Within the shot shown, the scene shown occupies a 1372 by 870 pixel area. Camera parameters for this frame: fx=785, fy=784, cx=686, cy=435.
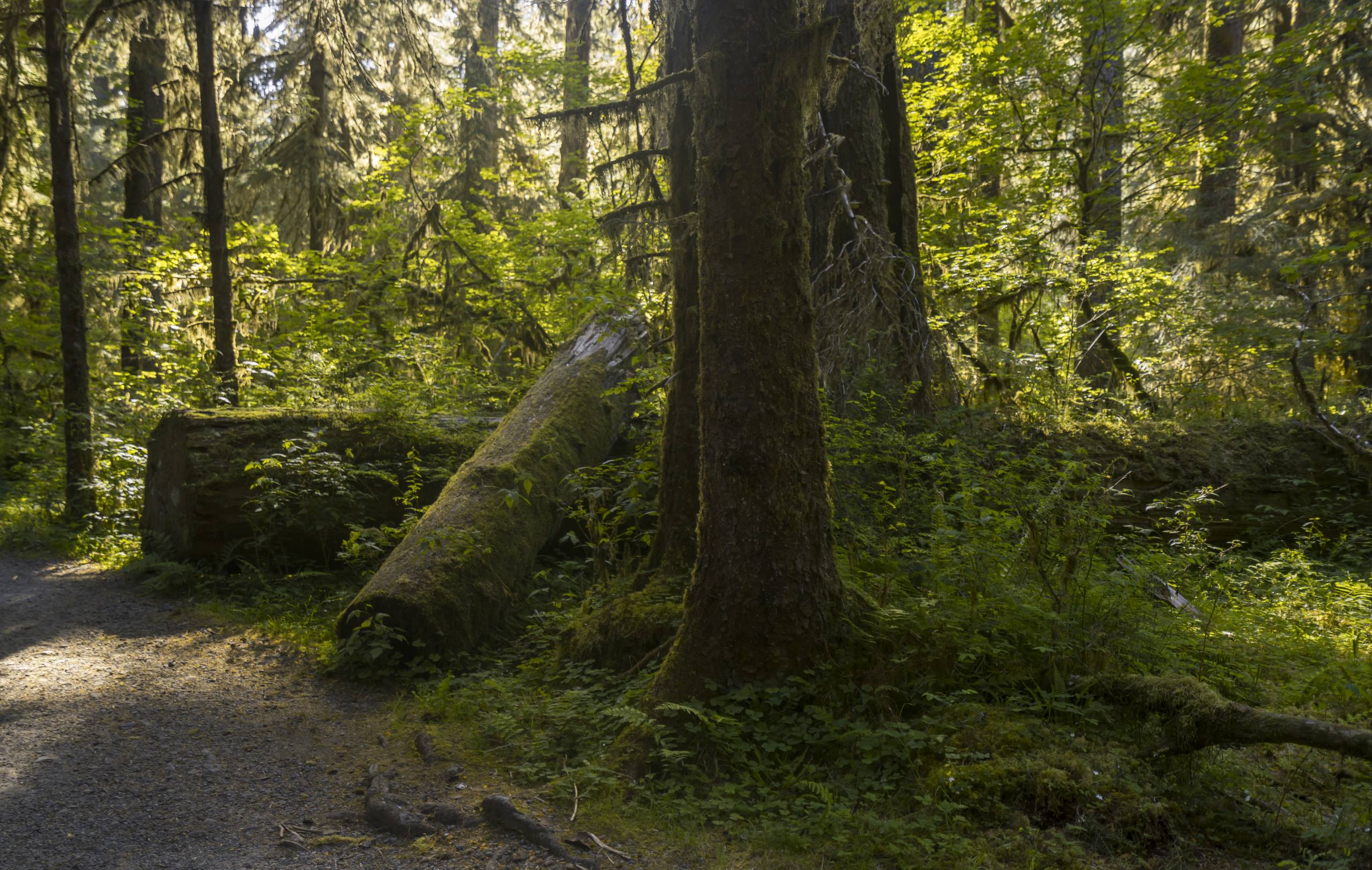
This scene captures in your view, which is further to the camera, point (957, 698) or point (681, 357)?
point (681, 357)

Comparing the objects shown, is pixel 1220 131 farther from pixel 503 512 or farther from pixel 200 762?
pixel 200 762

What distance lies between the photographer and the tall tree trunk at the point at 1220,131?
10961 mm

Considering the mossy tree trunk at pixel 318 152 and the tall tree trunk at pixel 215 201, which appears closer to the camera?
the tall tree trunk at pixel 215 201

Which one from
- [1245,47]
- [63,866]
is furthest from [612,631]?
[1245,47]

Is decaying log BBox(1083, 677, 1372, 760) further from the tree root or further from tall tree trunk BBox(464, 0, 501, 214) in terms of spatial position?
tall tree trunk BBox(464, 0, 501, 214)

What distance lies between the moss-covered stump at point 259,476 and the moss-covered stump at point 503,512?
126cm

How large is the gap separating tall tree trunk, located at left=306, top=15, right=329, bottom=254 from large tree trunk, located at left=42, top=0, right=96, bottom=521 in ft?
15.0

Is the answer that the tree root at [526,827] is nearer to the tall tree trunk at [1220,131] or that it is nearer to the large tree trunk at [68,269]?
the large tree trunk at [68,269]

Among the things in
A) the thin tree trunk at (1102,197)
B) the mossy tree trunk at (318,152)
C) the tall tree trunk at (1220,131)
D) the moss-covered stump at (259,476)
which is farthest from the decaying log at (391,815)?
the mossy tree trunk at (318,152)

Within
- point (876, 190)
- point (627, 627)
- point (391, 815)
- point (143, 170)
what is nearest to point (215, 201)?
point (143, 170)

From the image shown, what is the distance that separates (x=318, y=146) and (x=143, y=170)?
12.5 ft

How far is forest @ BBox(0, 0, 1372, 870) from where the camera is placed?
12.0ft

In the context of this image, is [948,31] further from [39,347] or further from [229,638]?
[39,347]

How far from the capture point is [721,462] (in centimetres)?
432
